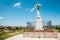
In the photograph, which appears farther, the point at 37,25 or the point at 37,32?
the point at 37,25

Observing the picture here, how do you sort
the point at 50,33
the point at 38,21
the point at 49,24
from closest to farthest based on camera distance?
the point at 50,33 < the point at 38,21 < the point at 49,24

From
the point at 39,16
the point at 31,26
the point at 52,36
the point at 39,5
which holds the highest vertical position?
the point at 39,5

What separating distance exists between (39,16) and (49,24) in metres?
3.45

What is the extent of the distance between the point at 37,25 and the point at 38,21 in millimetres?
641

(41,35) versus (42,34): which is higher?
(42,34)

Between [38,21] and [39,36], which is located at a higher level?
[38,21]

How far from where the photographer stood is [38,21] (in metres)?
19.2

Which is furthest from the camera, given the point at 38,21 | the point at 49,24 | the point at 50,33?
the point at 49,24

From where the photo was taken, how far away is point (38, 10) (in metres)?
19.9

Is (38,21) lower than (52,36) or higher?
higher

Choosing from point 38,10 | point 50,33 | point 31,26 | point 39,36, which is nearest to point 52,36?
point 50,33

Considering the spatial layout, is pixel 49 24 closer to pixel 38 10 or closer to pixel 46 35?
pixel 38 10

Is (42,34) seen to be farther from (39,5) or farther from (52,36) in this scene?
(39,5)

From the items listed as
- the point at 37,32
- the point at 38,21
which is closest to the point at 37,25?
the point at 38,21
